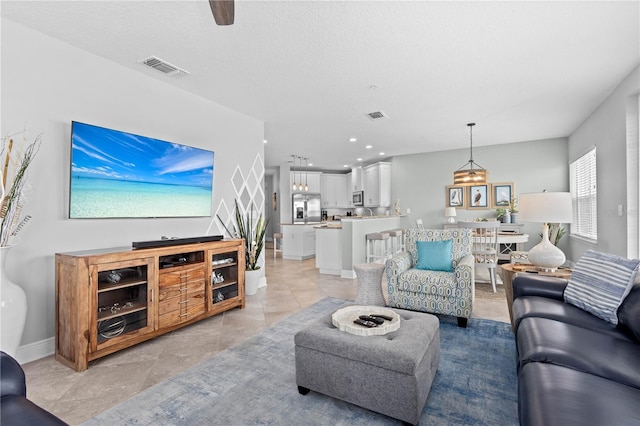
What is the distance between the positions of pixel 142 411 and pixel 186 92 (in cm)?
331

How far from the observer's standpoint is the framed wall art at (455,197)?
24.6 ft

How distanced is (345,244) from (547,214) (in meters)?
3.21

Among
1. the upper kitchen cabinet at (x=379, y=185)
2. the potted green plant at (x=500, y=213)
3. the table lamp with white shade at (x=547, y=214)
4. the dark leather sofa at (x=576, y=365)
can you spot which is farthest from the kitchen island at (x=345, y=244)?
the dark leather sofa at (x=576, y=365)

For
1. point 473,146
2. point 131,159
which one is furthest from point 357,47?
point 473,146

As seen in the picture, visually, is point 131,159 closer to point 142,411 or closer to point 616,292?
point 142,411

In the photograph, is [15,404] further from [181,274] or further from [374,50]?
[374,50]

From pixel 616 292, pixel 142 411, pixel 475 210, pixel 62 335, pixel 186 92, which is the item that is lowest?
pixel 142 411

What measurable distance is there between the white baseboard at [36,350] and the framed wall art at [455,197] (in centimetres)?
753

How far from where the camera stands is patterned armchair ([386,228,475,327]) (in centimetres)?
310

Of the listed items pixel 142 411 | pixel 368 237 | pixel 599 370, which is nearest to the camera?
pixel 599 370

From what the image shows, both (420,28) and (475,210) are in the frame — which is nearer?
(420,28)

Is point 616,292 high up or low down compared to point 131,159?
down

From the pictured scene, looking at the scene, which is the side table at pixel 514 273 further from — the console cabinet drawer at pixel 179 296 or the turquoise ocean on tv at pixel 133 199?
the turquoise ocean on tv at pixel 133 199

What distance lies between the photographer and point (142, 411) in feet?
6.07
